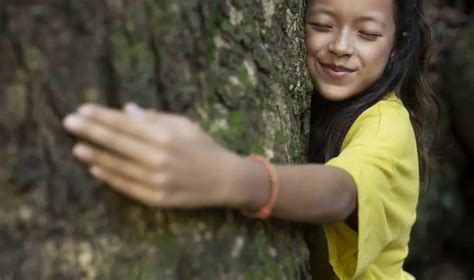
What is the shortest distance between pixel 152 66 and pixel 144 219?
216 mm

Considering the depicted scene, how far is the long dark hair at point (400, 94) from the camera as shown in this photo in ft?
5.47

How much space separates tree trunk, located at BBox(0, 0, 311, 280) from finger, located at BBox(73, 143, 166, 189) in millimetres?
22

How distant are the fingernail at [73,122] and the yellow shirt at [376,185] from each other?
0.45 metres

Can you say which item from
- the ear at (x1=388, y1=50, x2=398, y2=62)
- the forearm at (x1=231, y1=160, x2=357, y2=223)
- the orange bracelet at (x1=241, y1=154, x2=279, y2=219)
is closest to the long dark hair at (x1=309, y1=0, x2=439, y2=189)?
the ear at (x1=388, y1=50, x2=398, y2=62)

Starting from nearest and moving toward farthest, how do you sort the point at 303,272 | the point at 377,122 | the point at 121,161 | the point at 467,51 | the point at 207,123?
the point at 121,161
the point at 207,123
the point at 303,272
the point at 377,122
the point at 467,51

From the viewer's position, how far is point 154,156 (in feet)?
3.31

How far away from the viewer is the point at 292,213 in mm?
1195

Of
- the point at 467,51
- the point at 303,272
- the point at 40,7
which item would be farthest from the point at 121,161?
the point at 467,51

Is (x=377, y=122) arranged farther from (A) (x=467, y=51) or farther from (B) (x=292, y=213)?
(A) (x=467, y=51)

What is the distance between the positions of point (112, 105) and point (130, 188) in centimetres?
12

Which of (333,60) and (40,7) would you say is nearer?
(40,7)

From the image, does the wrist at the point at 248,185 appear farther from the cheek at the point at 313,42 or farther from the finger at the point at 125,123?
the cheek at the point at 313,42

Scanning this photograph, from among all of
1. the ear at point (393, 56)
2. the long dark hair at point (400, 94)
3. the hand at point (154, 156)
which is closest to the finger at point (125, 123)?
the hand at point (154, 156)

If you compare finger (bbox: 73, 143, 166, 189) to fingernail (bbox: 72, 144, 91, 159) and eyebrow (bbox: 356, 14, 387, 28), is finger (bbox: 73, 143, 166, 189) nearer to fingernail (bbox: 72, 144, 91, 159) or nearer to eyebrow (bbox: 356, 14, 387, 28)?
fingernail (bbox: 72, 144, 91, 159)
